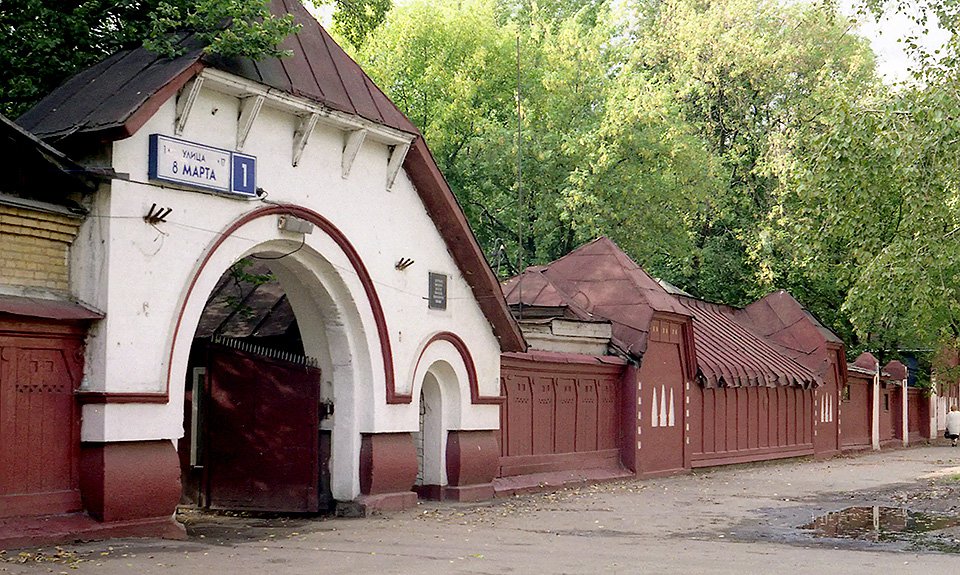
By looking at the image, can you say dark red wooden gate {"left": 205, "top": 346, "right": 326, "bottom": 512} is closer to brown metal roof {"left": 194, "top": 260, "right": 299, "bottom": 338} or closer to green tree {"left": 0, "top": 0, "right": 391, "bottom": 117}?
brown metal roof {"left": 194, "top": 260, "right": 299, "bottom": 338}

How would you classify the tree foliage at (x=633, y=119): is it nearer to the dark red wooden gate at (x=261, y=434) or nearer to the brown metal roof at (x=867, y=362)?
the brown metal roof at (x=867, y=362)

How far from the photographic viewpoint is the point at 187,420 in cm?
1875

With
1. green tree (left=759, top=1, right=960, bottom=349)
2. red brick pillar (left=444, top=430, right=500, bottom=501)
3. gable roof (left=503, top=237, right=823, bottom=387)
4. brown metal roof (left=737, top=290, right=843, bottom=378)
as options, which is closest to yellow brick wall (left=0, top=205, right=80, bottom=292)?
red brick pillar (left=444, top=430, right=500, bottom=501)

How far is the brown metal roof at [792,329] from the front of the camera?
1478 inches

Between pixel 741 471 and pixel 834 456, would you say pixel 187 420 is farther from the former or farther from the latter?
pixel 834 456

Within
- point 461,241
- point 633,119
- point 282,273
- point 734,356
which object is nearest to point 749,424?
point 734,356

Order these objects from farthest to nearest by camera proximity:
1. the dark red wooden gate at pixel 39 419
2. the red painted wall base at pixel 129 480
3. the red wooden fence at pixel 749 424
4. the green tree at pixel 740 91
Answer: the green tree at pixel 740 91 < the red wooden fence at pixel 749 424 < the red painted wall base at pixel 129 480 < the dark red wooden gate at pixel 39 419

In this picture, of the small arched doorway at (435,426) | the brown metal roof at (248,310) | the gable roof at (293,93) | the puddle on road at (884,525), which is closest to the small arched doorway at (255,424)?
the brown metal roof at (248,310)

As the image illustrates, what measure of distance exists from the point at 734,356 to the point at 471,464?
13.6 m

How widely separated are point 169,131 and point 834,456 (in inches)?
1168

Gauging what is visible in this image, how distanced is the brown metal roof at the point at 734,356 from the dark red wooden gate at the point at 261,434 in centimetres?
1341

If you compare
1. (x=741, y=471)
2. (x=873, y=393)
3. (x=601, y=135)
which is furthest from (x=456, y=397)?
(x=873, y=393)

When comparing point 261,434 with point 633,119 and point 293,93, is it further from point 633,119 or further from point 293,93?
point 633,119

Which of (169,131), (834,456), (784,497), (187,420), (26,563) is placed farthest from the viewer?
(834,456)
